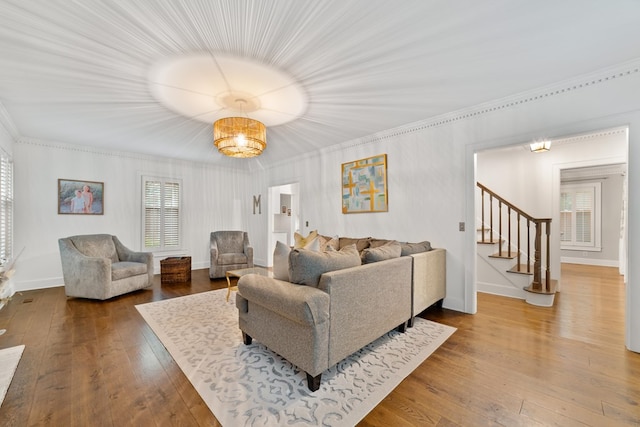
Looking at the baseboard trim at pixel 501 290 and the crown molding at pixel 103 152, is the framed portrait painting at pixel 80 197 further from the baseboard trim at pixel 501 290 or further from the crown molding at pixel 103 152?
the baseboard trim at pixel 501 290

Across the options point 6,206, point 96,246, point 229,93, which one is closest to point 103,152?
point 6,206

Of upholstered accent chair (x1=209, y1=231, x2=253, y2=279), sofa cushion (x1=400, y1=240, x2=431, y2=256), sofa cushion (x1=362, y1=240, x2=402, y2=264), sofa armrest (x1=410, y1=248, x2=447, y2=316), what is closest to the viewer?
sofa cushion (x1=362, y1=240, x2=402, y2=264)

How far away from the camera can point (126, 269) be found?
3.91 metres

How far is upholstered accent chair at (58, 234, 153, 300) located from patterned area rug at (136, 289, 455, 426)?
130cm

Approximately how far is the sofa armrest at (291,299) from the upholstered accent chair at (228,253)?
10.2 ft

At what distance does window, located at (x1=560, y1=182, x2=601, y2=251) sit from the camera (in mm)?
6500

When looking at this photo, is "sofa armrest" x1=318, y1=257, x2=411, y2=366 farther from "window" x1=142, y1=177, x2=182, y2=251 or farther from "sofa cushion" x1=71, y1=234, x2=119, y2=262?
"window" x1=142, y1=177, x2=182, y2=251

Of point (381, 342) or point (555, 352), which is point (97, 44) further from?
point (555, 352)

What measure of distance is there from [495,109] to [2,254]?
6.55m

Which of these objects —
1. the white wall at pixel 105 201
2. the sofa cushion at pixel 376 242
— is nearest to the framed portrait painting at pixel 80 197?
the white wall at pixel 105 201

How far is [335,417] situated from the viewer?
1.51 m

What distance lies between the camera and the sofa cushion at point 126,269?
379cm

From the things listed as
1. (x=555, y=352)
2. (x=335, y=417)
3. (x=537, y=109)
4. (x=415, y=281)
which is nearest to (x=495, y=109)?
(x=537, y=109)

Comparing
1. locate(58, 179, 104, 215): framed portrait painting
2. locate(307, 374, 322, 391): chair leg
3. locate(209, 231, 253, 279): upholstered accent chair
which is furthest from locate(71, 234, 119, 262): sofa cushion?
locate(307, 374, 322, 391): chair leg
